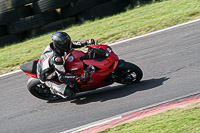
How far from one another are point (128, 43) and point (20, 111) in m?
3.73

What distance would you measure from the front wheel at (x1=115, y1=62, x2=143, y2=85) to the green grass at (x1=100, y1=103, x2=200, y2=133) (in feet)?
4.13

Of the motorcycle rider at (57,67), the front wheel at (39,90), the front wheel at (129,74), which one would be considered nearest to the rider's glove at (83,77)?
the motorcycle rider at (57,67)

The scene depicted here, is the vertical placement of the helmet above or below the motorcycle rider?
above

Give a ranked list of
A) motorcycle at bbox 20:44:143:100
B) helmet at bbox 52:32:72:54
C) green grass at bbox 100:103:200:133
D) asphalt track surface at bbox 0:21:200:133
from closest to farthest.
A: green grass at bbox 100:103:200:133
helmet at bbox 52:32:72:54
asphalt track surface at bbox 0:21:200:133
motorcycle at bbox 20:44:143:100

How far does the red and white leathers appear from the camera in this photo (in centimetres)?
569

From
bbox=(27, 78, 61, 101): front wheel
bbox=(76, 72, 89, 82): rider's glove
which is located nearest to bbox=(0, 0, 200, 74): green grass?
bbox=(27, 78, 61, 101): front wheel

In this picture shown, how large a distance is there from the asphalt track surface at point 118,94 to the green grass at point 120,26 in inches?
50.0

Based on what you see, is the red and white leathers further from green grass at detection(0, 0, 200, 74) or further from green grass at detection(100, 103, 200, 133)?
green grass at detection(0, 0, 200, 74)

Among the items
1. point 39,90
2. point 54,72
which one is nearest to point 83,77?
point 54,72

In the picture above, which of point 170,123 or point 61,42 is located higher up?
point 61,42

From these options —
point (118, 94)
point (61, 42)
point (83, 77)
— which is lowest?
point (118, 94)

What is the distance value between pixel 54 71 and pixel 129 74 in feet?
5.08

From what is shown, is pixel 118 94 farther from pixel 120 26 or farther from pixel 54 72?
pixel 120 26

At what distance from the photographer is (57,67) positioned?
18.7ft
